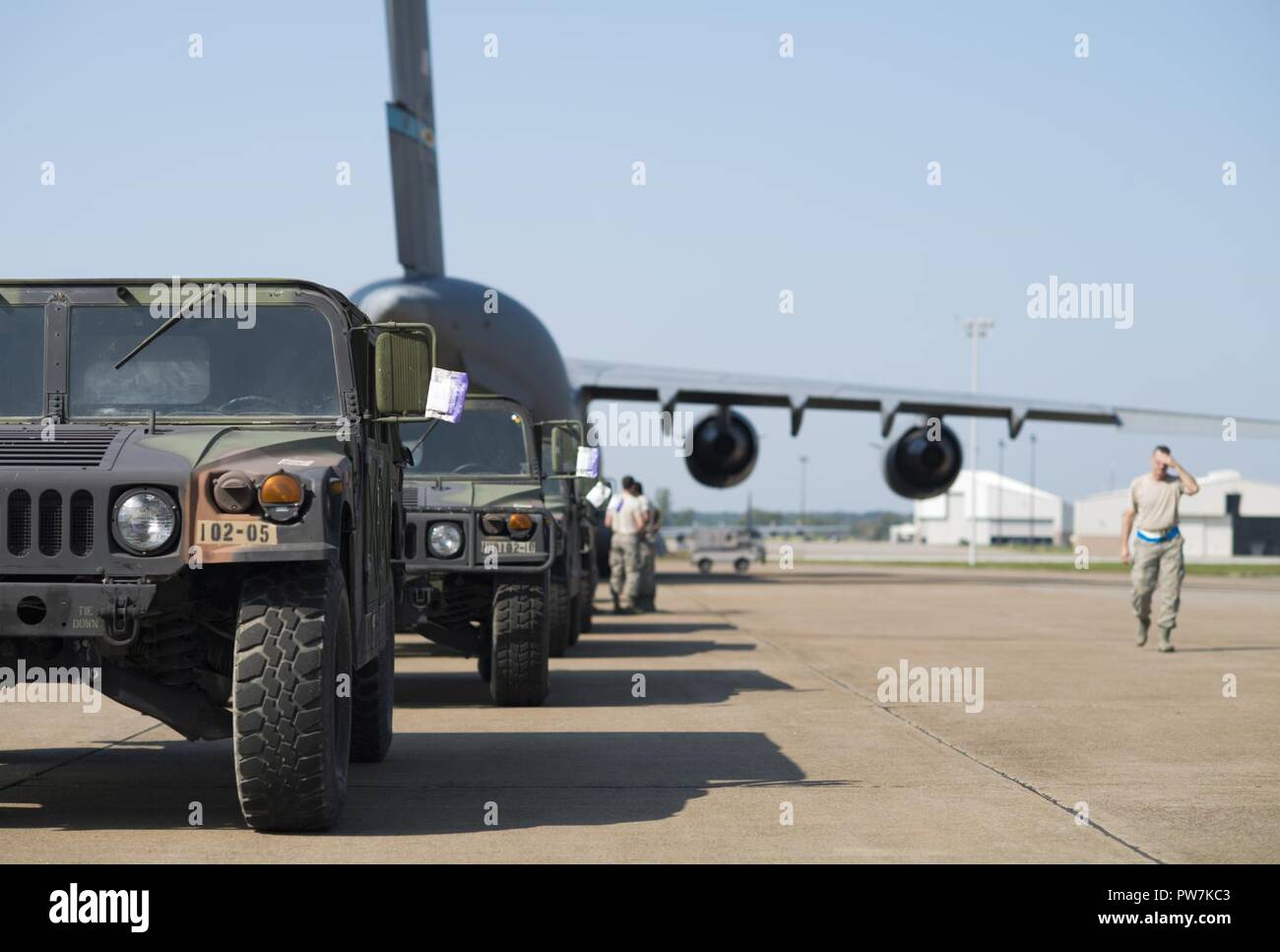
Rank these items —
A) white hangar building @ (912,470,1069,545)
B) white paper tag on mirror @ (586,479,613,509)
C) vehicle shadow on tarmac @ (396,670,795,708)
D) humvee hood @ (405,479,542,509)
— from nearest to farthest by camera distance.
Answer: humvee hood @ (405,479,542,509) → vehicle shadow on tarmac @ (396,670,795,708) → white paper tag on mirror @ (586,479,613,509) → white hangar building @ (912,470,1069,545)

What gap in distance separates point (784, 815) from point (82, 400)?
315 centimetres

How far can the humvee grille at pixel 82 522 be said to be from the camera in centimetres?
538

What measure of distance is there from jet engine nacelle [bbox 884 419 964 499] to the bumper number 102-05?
78.1 ft

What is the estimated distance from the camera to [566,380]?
19.5m

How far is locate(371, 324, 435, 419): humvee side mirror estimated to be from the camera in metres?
6.32

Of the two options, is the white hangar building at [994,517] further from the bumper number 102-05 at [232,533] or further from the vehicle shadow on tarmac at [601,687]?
the bumper number 102-05 at [232,533]

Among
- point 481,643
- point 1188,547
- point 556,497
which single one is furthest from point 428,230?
point 1188,547

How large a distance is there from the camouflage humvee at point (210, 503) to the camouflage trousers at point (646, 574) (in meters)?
14.7

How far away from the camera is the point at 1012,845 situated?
5.68 m

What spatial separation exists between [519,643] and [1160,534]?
7.01 m

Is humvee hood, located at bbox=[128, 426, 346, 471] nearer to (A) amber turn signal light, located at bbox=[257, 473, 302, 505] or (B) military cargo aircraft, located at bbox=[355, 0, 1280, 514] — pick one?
(A) amber turn signal light, located at bbox=[257, 473, 302, 505]

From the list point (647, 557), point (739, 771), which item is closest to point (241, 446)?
point (739, 771)

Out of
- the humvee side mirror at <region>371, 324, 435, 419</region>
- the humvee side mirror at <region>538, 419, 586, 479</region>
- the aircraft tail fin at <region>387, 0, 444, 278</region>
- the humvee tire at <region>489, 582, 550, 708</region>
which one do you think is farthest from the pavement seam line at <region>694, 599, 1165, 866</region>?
the aircraft tail fin at <region>387, 0, 444, 278</region>
